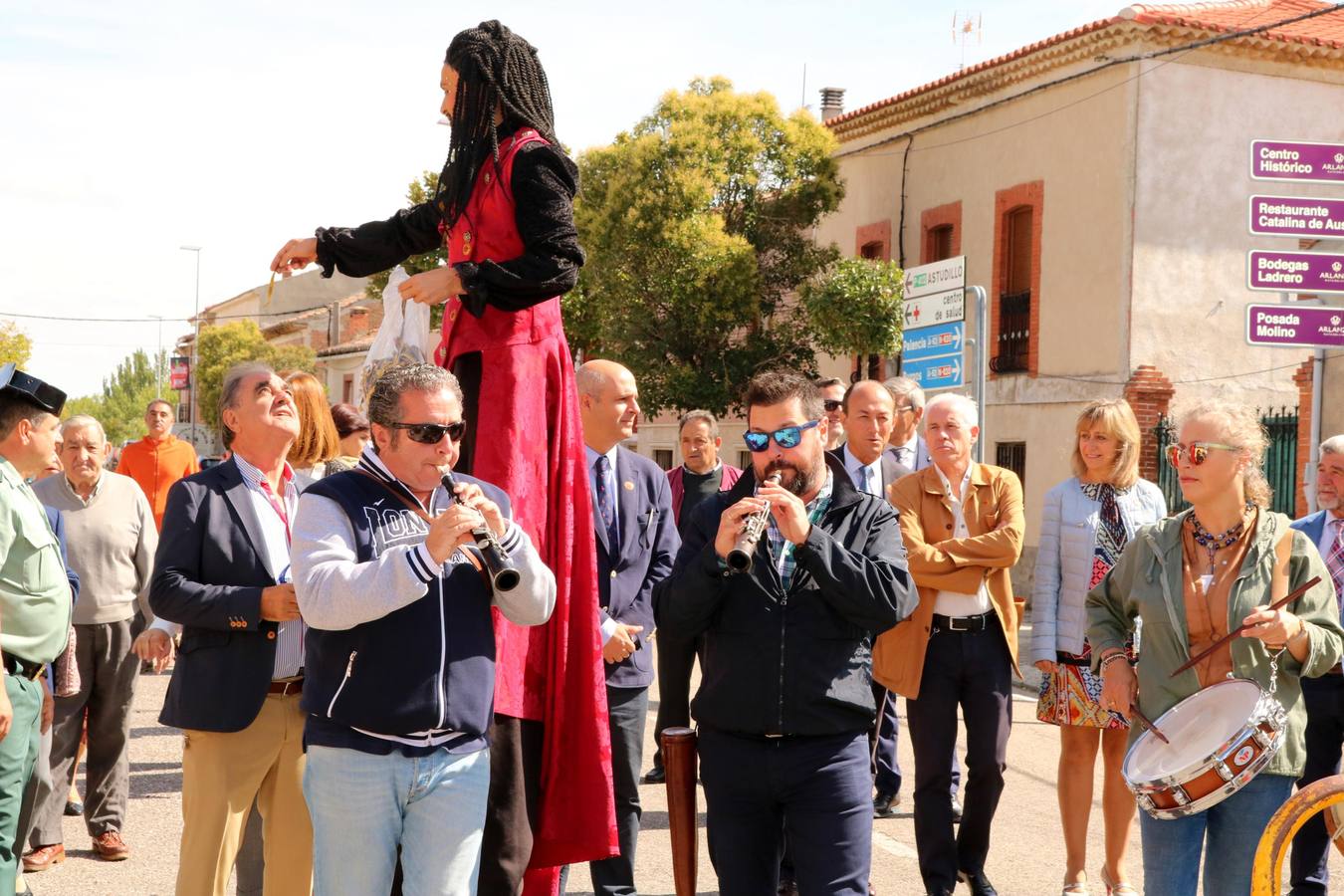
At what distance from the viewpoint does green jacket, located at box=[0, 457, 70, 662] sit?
16.3 ft

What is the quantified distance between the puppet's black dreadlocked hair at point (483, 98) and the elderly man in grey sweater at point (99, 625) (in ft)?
12.2

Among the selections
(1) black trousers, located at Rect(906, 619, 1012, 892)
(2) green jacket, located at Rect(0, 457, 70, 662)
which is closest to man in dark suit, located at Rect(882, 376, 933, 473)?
(1) black trousers, located at Rect(906, 619, 1012, 892)

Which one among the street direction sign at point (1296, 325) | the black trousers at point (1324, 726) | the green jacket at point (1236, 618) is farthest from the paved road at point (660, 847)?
the street direction sign at point (1296, 325)

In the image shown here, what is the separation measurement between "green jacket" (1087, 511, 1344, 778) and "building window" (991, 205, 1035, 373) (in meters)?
19.5

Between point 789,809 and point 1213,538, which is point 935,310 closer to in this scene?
point 1213,538

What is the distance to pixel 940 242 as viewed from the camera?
89.0 feet

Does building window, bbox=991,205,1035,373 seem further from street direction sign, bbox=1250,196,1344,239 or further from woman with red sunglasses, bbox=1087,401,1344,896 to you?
woman with red sunglasses, bbox=1087,401,1344,896

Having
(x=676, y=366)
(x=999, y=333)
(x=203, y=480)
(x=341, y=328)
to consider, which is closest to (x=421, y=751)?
(x=203, y=480)

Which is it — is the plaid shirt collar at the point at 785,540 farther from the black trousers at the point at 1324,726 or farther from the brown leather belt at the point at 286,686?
the black trousers at the point at 1324,726

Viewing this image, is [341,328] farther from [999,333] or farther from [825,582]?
[825,582]

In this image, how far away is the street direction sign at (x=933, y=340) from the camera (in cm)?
1780

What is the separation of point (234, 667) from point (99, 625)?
3.09m

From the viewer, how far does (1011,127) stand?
24703 mm

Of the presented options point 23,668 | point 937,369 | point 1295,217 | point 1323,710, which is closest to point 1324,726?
point 1323,710
